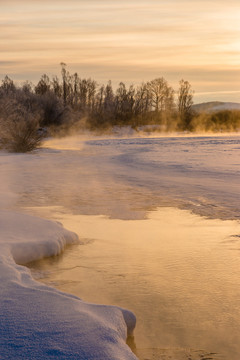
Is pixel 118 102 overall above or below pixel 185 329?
above

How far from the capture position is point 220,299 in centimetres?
397

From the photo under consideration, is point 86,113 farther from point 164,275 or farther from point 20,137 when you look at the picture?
point 164,275

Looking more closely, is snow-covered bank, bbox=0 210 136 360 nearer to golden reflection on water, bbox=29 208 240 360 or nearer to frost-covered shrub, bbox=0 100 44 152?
golden reflection on water, bbox=29 208 240 360

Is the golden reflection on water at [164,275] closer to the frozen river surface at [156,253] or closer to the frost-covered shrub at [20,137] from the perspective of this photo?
the frozen river surface at [156,253]

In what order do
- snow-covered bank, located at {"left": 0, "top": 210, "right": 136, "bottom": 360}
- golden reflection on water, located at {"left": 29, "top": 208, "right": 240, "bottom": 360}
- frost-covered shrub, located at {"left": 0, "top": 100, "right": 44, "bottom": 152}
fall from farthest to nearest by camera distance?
frost-covered shrub, located at {"left": 0, "top": 100, "right": 44, "bottom": 152} → golden reflection on water, located at {"left": 29, "top": 208, "right": 240, "bottom": 360} → snow-covered bank, located at {"left": 0, "top": 210, "right": 136, "bottom": 360}

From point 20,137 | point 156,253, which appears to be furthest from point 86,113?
point 156,253

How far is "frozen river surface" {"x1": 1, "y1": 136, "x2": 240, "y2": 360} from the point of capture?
137 inches

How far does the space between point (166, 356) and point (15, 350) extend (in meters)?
1.00

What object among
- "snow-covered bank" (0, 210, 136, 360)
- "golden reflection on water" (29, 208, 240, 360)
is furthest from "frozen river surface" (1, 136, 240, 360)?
"snow-covered bank" (0, 210, 136, 360)

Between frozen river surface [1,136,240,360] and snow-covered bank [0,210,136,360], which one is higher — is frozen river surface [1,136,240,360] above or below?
below

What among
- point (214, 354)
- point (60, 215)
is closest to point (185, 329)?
point (214, 354)

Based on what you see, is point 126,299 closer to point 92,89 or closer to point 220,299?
point 220,299

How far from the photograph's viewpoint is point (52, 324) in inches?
Result: 117

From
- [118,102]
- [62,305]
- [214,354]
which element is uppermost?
[118,102]
